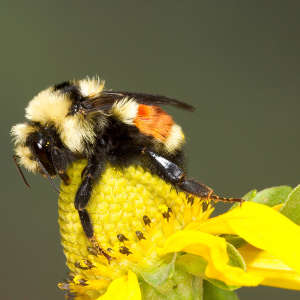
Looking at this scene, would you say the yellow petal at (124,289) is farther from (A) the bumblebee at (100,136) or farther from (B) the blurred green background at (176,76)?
(B) the blurred green background at (176,76)

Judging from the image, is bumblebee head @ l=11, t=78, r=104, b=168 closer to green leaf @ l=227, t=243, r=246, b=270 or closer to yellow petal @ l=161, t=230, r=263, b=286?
yellow petal @ l=161, t=230, r=263, b=286

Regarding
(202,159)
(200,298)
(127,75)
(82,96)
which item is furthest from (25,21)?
(200,298)

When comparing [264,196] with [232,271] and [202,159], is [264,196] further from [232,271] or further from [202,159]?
[202,159]

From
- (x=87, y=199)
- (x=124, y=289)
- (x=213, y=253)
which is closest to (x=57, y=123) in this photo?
(x=87, y=199)

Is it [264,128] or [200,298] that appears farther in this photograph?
[264,128]

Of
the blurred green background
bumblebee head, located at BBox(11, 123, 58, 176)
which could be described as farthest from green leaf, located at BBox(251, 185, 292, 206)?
the blurred green background

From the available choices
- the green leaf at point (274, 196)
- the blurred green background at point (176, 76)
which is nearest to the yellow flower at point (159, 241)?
the green leaf at point (274, 196)
